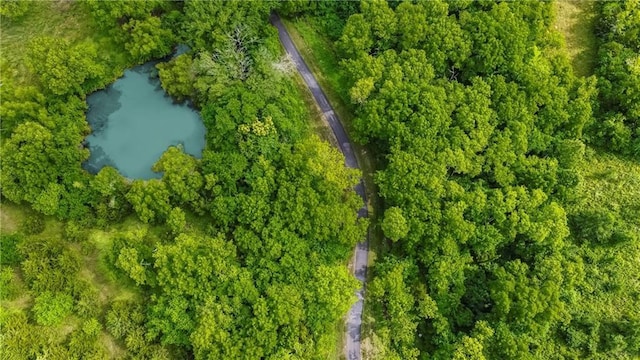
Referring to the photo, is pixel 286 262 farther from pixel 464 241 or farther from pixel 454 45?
pixel 454 45

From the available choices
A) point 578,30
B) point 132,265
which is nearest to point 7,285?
point 132,265

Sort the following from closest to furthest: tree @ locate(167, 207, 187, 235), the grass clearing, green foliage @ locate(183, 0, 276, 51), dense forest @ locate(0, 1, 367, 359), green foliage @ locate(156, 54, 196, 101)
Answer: dense forest @ locate(0, 1, 367, 359)
tree @ locate(167, 207, 187, 235)
the grass clearing
green foliage @ locate(183, 0, 276, 51)
green foliage @ locate(156, 54, 196, 101)

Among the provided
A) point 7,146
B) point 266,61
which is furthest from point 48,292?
point 266,61

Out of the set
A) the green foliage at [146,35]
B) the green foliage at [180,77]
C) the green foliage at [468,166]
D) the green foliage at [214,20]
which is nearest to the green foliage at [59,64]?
the green foliage at [146,35]

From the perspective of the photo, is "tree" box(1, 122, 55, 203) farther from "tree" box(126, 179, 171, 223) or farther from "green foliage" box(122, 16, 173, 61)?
"green foliage" box(122, 16, 173, 61)

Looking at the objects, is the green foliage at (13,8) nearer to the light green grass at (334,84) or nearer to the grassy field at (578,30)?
the light green grass at (334,84)

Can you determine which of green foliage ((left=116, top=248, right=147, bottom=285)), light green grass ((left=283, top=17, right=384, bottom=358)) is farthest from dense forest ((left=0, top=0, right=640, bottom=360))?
light green grass ((left=283, top=17, right=384, bottom=358))

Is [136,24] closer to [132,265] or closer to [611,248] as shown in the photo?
[132,265]
